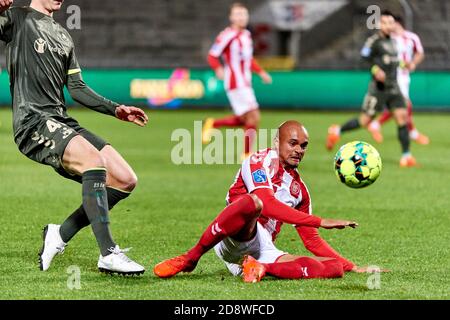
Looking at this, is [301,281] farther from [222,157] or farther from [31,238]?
[222,157]

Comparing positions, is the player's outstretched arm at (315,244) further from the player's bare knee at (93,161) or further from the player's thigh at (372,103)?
the player's thigh at (372,103)

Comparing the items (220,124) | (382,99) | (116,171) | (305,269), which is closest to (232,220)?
(305,269)

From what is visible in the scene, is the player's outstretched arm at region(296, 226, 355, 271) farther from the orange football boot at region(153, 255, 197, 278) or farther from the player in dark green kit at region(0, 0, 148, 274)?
the player in dark green kit at region(0, 0, 148, 274)

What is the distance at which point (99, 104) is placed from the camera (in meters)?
7.30

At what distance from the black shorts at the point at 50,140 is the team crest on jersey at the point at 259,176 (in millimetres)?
1125

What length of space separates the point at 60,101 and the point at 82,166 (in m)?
0.65

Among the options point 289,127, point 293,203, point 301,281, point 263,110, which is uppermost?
point 289,127

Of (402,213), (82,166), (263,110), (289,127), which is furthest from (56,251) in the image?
(263,110)

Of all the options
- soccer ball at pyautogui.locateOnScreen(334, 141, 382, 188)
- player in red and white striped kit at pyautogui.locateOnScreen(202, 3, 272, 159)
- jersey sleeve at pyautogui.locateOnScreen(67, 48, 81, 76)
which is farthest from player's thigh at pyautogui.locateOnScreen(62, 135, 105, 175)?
player in red and white striped kit at pyautogui.locateOnScreen(202, 3, 272, 159)

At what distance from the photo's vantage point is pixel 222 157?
651 inches

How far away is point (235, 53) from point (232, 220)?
33.0 ft

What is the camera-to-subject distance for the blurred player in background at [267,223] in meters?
6.59
